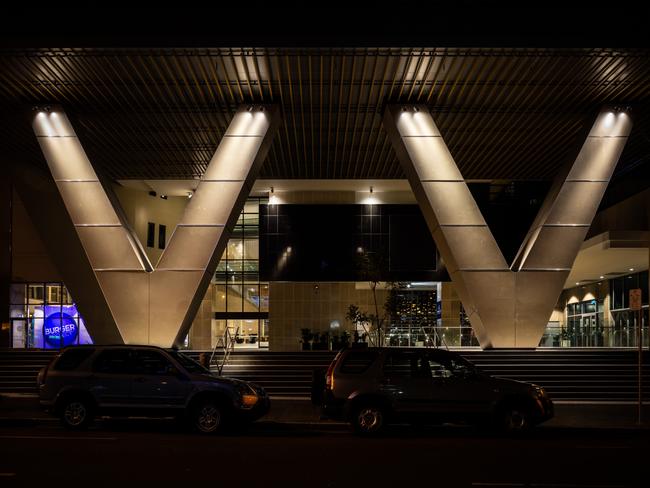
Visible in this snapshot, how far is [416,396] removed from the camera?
1435cm

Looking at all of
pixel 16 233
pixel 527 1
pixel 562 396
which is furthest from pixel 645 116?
pixel 16 233

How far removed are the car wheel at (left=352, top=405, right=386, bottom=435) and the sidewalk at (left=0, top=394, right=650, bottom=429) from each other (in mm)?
1590

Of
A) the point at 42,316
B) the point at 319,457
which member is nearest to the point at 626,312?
the point at 42,316

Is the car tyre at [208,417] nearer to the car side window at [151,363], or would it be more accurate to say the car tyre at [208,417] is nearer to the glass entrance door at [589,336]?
the car side window at [151,363]

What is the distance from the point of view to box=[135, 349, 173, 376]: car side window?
14781 mm

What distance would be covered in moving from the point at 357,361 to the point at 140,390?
13.2 ft

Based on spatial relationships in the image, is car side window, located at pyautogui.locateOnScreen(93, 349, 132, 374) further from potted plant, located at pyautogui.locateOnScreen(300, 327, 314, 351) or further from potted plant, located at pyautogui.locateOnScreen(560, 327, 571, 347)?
potted plant, located at pyautogui.locateOnScreen(300, 327, 314, 351)

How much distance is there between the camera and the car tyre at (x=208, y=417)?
14305 millimetres

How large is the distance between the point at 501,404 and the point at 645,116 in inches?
576

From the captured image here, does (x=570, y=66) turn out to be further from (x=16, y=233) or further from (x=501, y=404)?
(x=16, y=233)

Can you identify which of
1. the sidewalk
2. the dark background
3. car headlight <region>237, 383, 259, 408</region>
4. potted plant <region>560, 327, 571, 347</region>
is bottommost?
the sidewalk

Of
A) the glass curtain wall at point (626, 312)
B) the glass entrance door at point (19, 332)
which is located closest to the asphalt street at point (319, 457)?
the glass curtain wall at point (626, 312)

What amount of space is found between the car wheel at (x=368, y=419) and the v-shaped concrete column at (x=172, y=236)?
10.6 m

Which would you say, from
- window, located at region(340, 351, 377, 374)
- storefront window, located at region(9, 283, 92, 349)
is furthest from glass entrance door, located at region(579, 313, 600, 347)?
storefront window, located at region(9, 283, 92, 349)
